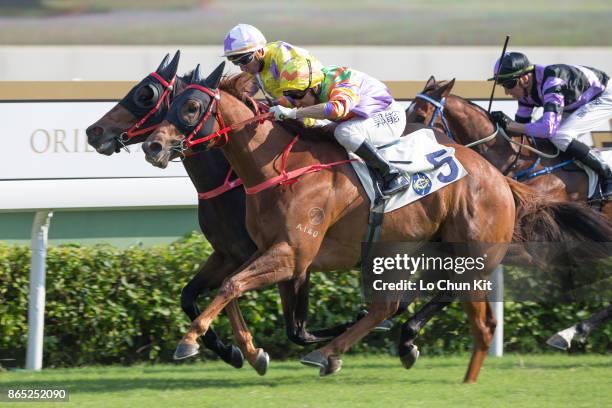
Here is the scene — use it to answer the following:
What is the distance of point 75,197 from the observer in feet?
20.0

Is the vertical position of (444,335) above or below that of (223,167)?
below

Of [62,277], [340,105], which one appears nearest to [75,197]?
[62,277]

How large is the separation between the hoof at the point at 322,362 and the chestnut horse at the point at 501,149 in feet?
5.91

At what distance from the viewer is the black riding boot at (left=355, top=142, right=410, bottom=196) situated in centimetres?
530

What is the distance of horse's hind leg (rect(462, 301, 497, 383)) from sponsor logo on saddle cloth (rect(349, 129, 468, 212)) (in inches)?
25.7

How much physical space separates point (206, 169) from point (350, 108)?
0.89m

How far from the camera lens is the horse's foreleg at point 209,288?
5777 mm

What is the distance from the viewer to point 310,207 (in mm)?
5188

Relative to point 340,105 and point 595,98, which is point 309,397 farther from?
point 595,98

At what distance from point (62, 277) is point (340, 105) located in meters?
2.04

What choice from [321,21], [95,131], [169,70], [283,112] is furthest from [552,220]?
[321,21]

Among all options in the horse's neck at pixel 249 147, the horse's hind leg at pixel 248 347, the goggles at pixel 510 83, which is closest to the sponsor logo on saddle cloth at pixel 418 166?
the horse's neck at pixel 249 147

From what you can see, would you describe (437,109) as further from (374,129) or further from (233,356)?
(233,356)

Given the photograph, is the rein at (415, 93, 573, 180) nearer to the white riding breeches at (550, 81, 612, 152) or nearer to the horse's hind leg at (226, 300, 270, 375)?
the white riding breeches at (550, 81, 612, 152)
